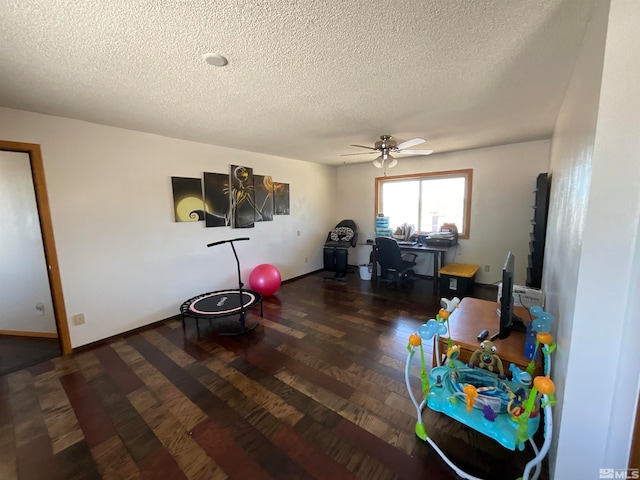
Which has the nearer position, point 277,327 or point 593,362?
Answer: point 593,362

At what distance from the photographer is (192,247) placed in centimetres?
362

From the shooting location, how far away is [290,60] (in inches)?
64.5

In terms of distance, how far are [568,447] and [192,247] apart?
12.8ft

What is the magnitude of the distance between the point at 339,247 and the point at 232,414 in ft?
12.3

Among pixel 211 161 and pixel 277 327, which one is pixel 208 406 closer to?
pixel 277 327

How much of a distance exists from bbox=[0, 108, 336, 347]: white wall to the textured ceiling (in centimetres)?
26

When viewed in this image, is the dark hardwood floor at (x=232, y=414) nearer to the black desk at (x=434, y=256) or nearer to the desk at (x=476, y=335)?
the desk at (x=476, y=335)

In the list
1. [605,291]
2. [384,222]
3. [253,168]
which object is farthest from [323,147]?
[605,291]

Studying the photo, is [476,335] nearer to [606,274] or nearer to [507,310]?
[507,310]

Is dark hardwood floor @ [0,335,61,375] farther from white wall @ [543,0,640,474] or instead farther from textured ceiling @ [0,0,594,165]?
white wall @ [543,0,640,474]

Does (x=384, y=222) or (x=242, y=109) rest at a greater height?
(x=242, y=109)

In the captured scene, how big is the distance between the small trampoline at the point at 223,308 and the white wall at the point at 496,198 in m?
3.53

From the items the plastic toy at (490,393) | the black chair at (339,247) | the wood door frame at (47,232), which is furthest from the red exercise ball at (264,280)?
the plastic toy at (490,393)

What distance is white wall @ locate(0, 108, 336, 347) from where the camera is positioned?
2.57 metres
